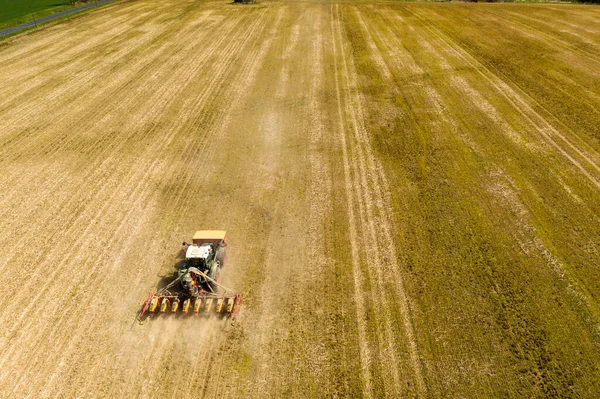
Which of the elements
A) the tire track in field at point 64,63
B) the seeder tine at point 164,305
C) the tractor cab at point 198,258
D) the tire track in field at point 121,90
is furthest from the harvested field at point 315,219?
the tractor cab at point 198,258

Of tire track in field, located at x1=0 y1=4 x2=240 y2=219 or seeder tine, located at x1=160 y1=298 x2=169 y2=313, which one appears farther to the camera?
tire track in field, located at x1=0 y1=4 x2=240 y2=219

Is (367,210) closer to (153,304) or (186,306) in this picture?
(186,306)

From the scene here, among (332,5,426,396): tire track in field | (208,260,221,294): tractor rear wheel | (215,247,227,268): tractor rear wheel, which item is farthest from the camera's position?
(215,247,227,268): tractor rear wheel

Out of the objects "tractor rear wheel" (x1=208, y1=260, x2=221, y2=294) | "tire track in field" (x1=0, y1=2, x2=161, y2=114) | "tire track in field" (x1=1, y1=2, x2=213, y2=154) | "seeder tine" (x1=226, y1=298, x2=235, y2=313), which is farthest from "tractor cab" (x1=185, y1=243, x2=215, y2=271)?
"tire track in field" (x1=0, y1=2, x2=161, y2=114)

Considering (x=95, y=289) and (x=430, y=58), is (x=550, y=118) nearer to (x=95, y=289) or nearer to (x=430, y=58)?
(x=430, y=58)

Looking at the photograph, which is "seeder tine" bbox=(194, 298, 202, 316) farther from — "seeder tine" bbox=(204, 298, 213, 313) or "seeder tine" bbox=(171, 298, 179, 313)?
"seeder tine" bbox=(171, 298, 179, 313)

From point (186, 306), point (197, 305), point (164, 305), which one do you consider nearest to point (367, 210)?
point (197, 305)

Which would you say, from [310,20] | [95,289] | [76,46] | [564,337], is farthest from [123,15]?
[564,337]

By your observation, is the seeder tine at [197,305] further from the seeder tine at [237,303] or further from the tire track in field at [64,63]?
the tire track in field at [64,63]
